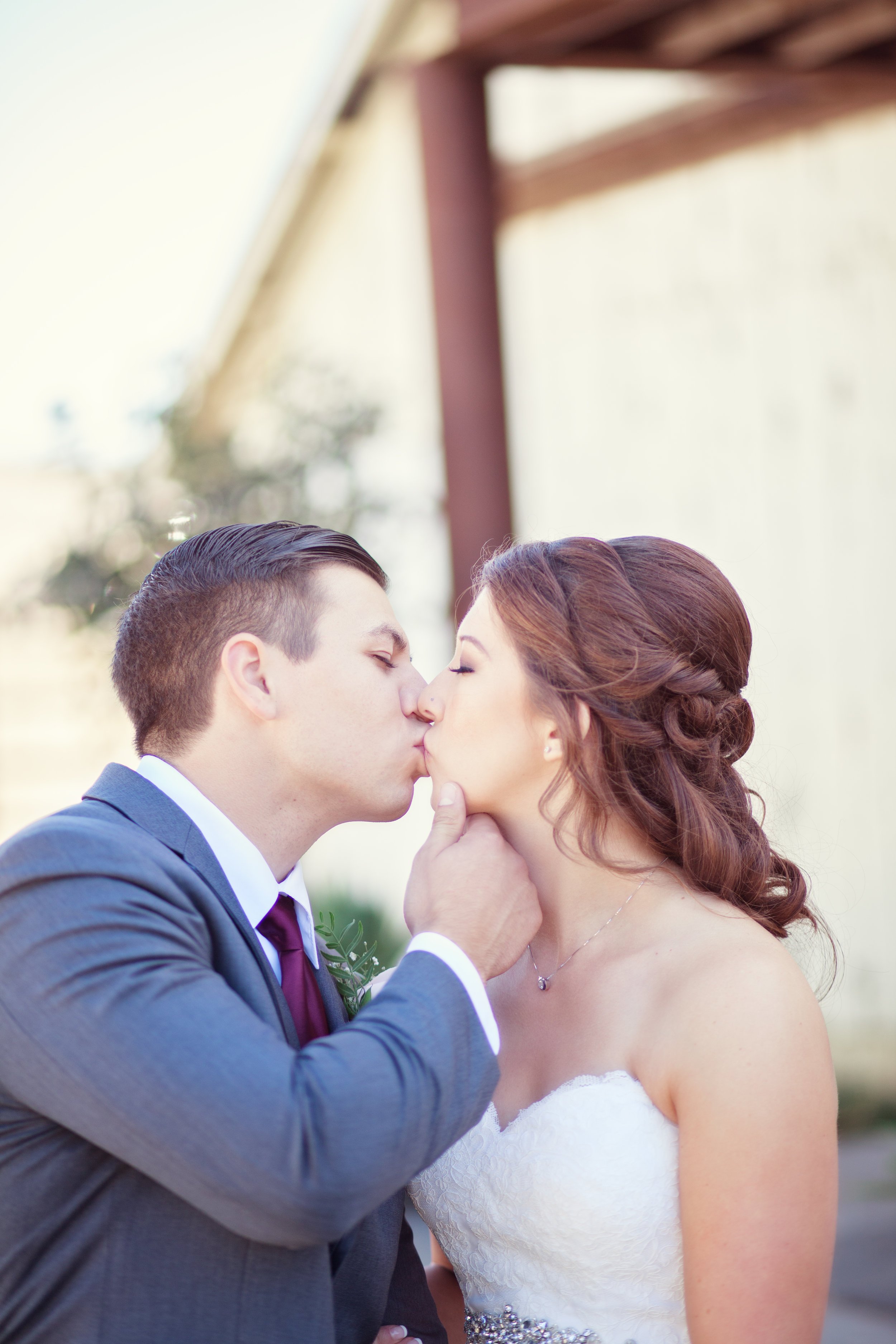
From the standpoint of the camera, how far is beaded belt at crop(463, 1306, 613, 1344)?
2102 millimetres

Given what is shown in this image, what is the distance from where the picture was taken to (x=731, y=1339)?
1884mm

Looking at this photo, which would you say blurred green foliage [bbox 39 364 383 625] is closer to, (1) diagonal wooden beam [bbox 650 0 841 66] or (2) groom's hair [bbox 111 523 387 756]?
(1) diagonal wooden beam [bbox 650 0 841 66]

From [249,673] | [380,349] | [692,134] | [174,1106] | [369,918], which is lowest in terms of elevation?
[369,918]

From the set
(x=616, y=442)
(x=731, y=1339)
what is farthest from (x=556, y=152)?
(x=731, y=1339)

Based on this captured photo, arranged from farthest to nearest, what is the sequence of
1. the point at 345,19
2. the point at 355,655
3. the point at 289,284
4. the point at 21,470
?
the point at 289,284
the point at 21,470
the point at 345,19
the point at 355,655

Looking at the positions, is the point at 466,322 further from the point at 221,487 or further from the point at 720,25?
the point at 720,25

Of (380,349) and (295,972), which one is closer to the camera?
(295,972)

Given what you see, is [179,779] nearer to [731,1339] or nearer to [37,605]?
[731,1339]

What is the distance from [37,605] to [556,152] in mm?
2946

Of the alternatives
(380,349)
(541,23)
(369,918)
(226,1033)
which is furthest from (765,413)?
(226,1033)

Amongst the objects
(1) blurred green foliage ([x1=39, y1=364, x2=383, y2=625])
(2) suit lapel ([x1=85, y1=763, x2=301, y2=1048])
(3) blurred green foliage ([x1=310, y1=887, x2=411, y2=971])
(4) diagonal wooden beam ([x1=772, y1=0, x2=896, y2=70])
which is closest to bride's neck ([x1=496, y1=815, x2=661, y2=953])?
(2) suit lapel ([x1=85, y1=763, x2=301, y2=1048])

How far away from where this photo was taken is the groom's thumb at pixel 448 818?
2.19 metres

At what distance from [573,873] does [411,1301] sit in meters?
0.79

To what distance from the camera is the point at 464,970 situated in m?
1.73
